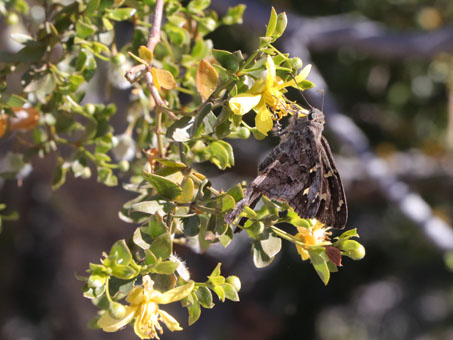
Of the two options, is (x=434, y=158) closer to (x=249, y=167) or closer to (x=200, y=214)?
(x=249, y=167)

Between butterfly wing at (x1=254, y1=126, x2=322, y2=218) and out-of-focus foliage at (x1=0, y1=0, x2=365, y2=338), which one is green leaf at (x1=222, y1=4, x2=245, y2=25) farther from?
butterfly wing at (x1=254, y1=126, x2=322, y2=218)

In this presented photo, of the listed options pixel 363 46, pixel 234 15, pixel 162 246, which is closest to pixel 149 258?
pixel 162 246

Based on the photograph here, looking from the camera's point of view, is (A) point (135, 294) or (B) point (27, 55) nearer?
(A) point (135, 294)

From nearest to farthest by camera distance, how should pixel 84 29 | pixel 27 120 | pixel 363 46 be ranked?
pixel 84 29 < pixel 27 120 < pixel 363 46

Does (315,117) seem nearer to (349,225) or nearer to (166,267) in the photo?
(166,267)

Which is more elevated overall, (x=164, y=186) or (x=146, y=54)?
(x=146, y=54)

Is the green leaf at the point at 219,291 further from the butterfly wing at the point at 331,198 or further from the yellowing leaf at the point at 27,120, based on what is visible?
the yellowing leaf at the point at 27,120

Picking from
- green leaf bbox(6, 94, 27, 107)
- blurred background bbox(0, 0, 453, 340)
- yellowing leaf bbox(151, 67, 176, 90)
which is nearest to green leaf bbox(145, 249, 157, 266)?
yellowing leaf bbox(151, 67, 176, 90)
